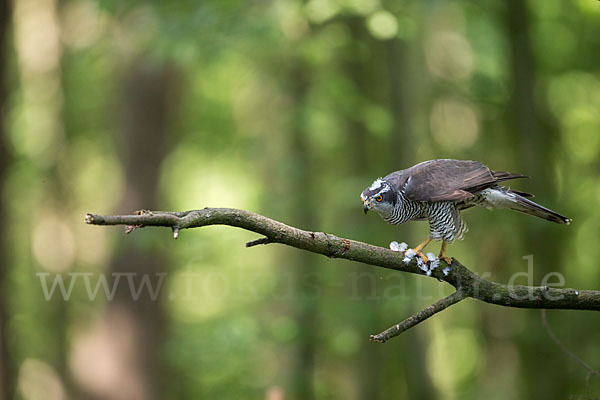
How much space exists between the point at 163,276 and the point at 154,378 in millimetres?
1820

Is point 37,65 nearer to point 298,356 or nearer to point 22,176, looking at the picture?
point 22,176

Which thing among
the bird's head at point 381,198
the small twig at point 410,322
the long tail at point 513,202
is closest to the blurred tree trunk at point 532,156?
the long tail at point 513,202

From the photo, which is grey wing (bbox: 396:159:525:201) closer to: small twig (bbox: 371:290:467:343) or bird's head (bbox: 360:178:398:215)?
bird's head (bbox: 360:178:398:215)

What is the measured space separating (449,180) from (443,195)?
4.7 inches

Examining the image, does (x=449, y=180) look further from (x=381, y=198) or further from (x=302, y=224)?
(x=302, y=224)

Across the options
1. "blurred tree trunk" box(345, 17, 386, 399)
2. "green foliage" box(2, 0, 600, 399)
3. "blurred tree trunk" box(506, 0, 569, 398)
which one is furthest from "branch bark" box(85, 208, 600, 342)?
"blurred tree trunk" box(345, 17, 386, 399)

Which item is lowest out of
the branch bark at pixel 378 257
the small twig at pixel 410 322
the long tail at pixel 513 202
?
the small twig at pixel 410 322

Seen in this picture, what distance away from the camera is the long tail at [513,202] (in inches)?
158

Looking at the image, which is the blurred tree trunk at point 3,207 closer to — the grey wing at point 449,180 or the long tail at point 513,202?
the grey wing at point 449,180

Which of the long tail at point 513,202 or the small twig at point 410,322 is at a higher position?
the long tail at point 513,202

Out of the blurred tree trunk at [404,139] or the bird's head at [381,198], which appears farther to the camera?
the blurred tree trunk at [404,139]

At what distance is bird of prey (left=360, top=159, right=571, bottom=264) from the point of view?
13.5 feet

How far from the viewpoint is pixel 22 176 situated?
1720cm

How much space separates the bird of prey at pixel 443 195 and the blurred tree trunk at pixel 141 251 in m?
6.81
